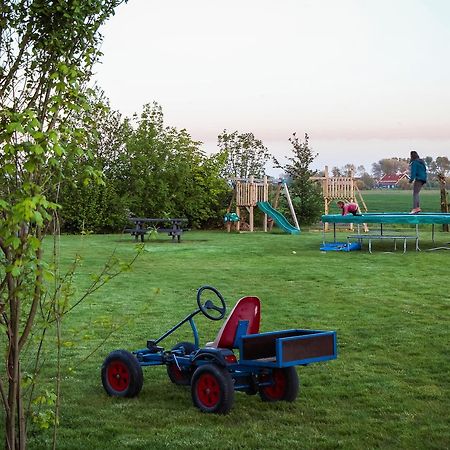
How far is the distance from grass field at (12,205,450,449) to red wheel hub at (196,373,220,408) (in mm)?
110

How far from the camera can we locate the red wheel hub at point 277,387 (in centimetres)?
629

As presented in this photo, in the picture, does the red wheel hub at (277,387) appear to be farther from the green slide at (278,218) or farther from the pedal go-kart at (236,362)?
the green slide at (278,218)

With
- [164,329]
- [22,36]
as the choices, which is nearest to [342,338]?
[164,329]

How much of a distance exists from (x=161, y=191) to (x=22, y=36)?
89.1ft

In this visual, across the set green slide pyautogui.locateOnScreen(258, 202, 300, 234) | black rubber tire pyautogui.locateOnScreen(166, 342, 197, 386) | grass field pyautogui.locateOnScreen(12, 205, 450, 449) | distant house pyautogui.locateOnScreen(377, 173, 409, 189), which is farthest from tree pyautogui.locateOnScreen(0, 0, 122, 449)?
distant house pyautogui.locateOnScreen(377, 173, 409, 189)

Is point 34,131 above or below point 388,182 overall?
below

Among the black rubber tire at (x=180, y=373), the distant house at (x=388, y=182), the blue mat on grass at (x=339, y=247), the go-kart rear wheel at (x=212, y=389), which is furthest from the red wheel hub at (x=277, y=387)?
the distant house at (x=388, y=182)

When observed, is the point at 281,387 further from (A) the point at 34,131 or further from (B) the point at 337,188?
(B) the point at 337,188

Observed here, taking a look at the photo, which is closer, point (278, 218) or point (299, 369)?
point (299, 369)

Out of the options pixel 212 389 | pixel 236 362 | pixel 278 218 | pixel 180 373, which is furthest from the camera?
pixel 278 218

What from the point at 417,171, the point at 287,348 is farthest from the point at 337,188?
the point at 287,348

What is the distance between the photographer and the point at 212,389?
6.03 metres

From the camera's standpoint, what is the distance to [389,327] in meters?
9.52

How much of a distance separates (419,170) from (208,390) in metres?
17.7
